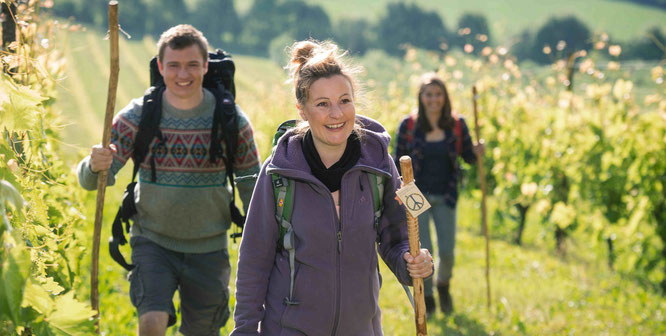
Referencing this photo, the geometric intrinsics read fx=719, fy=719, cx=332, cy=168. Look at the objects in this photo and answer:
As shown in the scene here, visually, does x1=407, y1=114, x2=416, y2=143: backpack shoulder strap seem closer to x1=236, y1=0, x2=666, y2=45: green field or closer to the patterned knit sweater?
the patterned knit sweater

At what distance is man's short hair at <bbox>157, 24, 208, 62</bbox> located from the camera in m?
4.27

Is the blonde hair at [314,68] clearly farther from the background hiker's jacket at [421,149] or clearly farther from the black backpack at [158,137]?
the background hiker's jacket at [421,149]

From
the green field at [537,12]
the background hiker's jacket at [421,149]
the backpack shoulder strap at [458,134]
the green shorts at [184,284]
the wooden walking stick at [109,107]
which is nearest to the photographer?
the wooden walking stick at [109,107]

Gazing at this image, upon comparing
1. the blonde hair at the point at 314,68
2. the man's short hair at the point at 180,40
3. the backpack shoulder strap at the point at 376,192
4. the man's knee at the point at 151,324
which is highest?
the man's short hair at the point at 180,40

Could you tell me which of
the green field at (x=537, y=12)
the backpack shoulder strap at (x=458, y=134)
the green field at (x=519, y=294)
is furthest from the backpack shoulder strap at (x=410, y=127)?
the green field at (x=537, y=12)

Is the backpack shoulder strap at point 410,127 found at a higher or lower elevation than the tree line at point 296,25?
lower

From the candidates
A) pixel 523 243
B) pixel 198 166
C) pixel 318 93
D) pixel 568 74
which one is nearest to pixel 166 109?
pixel 198 166

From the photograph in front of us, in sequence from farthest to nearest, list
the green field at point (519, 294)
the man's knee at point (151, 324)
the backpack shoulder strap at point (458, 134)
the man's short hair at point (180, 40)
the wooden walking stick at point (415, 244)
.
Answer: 1. the backpack shoulder strap at point (458, 134)
2. the green field at point (519, 294)
3. the man's short hair at point (180, 40)
4. the man's knee at point (151, 324)
5. the wooden walking stick at point (415, 244)

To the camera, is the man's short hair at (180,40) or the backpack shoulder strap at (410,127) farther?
the backpack shoulder strap at (410,127)

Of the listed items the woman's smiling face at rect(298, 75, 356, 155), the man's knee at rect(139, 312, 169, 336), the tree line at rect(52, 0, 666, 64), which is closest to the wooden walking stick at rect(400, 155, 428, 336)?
the woman's smiling face at rect(298, 75, 356, 155)

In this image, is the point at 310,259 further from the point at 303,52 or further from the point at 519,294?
the point at 519,294

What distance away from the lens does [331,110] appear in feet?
10.3

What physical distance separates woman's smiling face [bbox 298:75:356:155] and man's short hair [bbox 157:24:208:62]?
1.39 metres

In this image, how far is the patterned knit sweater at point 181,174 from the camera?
4.23m
